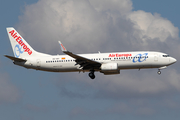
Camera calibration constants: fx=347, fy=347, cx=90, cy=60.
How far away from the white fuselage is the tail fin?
276cm

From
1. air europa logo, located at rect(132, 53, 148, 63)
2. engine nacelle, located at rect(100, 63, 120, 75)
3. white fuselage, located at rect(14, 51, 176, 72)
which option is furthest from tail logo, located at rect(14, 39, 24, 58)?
air europa logo, located at rect(132, 53, 148, 63)

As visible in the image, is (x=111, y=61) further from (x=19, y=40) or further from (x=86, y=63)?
(x=19, y=40)

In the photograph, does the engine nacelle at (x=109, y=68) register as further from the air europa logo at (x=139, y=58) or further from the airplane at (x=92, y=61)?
the air europa logo at (x=139, y=58)

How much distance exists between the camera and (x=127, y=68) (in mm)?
64875

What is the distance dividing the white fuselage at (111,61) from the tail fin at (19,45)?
2.76 metres

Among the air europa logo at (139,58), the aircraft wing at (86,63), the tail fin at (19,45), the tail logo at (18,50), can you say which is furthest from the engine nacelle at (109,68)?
the tail logo at (18,50)

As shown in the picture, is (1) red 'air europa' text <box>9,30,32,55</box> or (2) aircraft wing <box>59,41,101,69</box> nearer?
(2) aircraft wing <box>59,41,101,69</box>

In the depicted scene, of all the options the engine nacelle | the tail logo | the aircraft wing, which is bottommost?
the engine nacelle

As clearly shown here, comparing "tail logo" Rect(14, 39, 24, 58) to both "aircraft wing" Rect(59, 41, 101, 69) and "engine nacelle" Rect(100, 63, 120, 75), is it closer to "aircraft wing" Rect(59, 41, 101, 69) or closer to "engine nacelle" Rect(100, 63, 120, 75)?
"aircraft wing" Rect(59, 41, 101, 69)

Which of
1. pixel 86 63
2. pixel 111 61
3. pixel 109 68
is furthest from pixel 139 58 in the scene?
pixel 86 63

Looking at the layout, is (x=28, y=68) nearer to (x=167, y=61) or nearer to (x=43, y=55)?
(x=43, y=55)

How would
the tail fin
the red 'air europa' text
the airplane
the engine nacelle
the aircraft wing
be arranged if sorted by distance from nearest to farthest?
the aircraft wing → the engine nacelle → the airplane → the tail fin → the red 'air europa' text

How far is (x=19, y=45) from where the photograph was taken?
2849 inches

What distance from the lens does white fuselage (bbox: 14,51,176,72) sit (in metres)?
64.1
